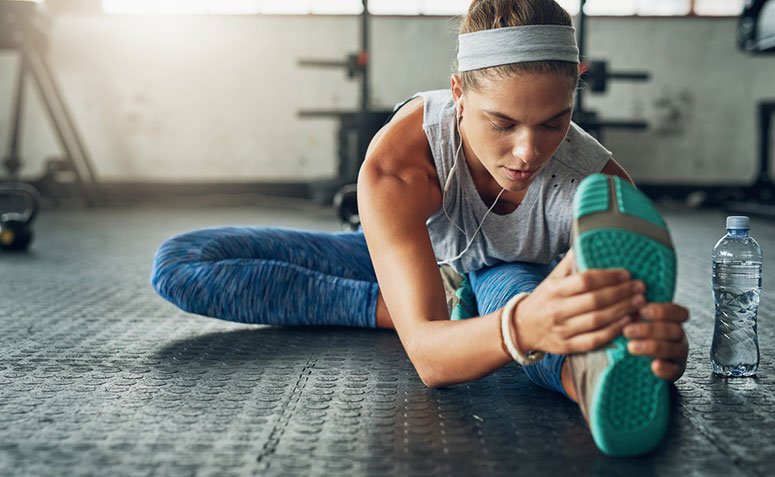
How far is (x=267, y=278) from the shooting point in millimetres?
1654

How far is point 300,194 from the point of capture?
17.9 ft

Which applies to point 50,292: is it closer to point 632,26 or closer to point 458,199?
point 458,199

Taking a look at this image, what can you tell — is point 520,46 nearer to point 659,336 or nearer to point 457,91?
point 457,91

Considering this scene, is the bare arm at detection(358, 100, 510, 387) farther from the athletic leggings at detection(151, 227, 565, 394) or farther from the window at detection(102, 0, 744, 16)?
the window at detection(102, 0, 744, 16)

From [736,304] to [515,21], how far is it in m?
0.63

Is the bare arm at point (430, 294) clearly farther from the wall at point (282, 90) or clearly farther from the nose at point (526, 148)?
the wall at point (282, 90)

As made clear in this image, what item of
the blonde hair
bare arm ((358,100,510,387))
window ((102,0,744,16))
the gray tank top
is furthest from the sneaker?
window ((102,0,744,16))

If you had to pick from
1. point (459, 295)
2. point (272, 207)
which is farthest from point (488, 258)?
point (272, 207)

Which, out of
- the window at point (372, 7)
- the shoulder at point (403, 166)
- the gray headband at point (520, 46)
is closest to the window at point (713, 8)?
the window at point (372, 7)

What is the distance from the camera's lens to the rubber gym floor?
0.94m

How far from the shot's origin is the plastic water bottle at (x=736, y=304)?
1332 mm

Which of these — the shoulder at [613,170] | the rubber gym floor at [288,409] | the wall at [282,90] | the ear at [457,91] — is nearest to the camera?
the rubber gym floor at [288,409]

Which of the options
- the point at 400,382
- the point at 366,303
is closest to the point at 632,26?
the point at 366,303

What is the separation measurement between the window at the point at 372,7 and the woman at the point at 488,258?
395 cm
